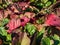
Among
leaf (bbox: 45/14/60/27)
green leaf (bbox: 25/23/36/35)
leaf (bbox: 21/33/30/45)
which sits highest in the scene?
leaf (bbox: 45/14/60/27)

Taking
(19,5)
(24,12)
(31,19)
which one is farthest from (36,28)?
(19,5)

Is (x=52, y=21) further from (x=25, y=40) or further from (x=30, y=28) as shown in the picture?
(x=25, y=40)

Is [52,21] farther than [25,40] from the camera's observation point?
Yes

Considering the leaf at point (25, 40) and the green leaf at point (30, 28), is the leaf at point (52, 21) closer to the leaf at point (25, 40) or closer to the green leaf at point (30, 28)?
the green leaf at point (30, 28)

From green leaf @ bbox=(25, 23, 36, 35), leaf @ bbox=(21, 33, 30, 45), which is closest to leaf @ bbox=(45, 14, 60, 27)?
green leaf @ bbox=(25, 23, 36, 35)

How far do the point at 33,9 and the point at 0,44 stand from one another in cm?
67

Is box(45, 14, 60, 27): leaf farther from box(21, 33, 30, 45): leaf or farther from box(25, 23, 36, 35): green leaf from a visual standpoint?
box(21, 33, 30, 45): leaf

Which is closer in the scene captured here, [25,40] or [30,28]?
[25,40]

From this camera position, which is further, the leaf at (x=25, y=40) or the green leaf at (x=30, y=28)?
the green leaf at (x=30, y=28)

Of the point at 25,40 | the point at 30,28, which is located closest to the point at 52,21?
the point at 30,28

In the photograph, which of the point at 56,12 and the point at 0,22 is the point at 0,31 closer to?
the point at 0,22

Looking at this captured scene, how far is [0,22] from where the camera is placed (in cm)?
200

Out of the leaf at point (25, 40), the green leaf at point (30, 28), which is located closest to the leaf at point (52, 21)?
the green leaf at point (30, 28)

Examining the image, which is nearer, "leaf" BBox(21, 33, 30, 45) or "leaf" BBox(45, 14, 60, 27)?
"leaf" BBox(21, 33, 30, 45)
